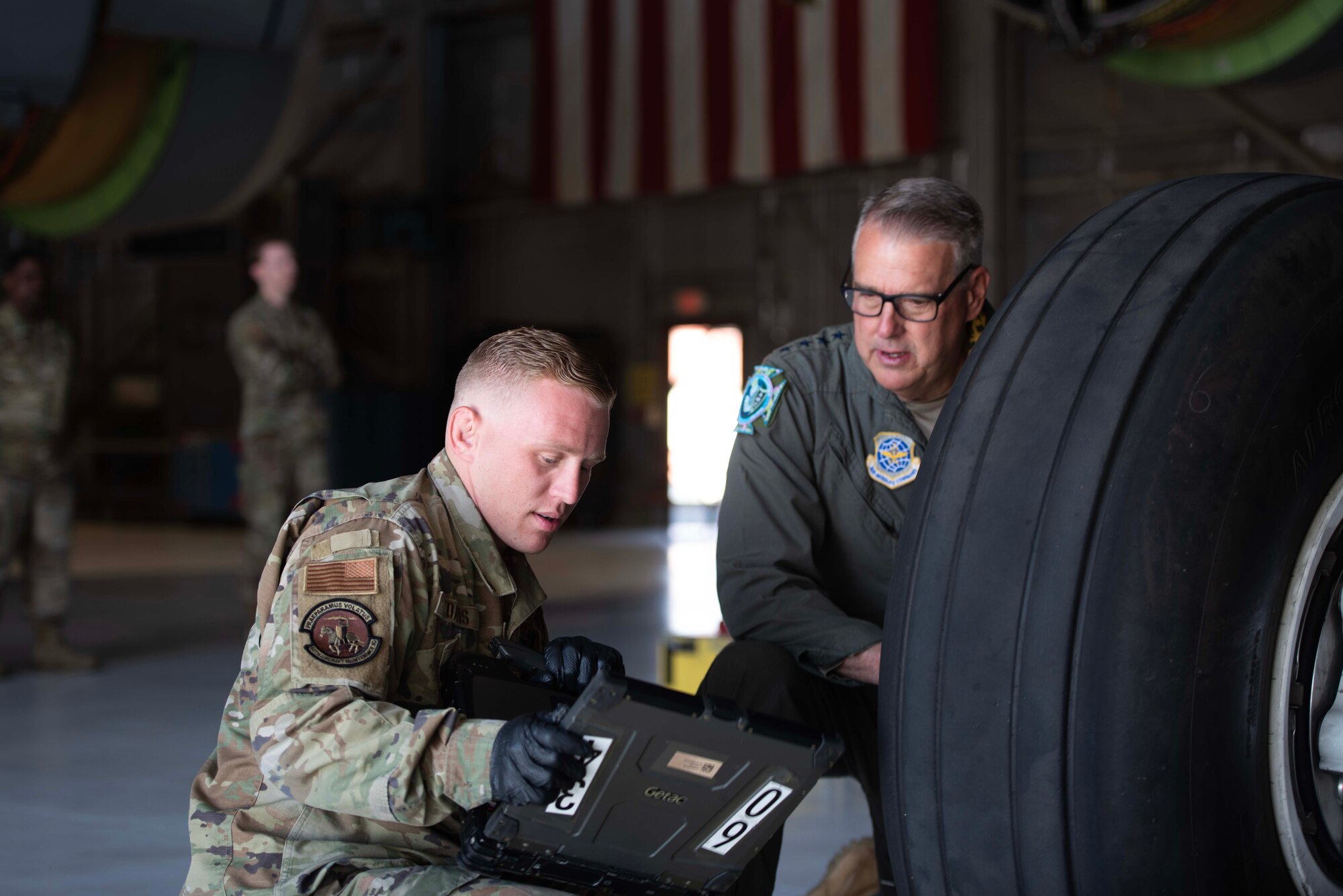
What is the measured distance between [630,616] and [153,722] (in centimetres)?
227

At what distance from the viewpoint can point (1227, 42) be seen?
5.41 metres

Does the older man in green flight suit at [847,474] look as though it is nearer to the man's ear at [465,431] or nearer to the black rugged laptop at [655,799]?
the black rugged laptop at [655,799]

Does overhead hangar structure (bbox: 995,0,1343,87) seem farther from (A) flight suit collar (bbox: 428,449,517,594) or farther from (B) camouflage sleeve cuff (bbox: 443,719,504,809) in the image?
(B) camouflage sleeve cuff (bbox: 443,719,504,809)

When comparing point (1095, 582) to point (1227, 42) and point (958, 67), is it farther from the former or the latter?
point (958, 67)

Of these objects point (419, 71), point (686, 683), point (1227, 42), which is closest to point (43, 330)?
point (686, 683)

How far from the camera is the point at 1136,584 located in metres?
1.06

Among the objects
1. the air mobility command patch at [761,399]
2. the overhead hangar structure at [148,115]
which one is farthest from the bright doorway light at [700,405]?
the air mobility command patch at [761,399]

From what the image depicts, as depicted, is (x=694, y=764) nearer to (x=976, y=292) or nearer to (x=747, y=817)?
(x=747, y=817)

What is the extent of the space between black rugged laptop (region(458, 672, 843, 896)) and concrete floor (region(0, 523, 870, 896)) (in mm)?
872

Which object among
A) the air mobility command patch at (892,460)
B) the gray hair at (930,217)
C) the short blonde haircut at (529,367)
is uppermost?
the gray hair at (930,217)

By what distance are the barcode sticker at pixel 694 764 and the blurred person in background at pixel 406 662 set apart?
0.10 m

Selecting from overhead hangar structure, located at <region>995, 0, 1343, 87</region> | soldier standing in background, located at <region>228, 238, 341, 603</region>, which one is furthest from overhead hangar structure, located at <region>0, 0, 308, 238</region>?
overhead hangar structure, located at <region>995, 0, 1343, 87</region>

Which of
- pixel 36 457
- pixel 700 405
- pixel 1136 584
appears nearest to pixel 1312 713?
pixel 1136 584

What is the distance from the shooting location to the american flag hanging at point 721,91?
9742 mm
